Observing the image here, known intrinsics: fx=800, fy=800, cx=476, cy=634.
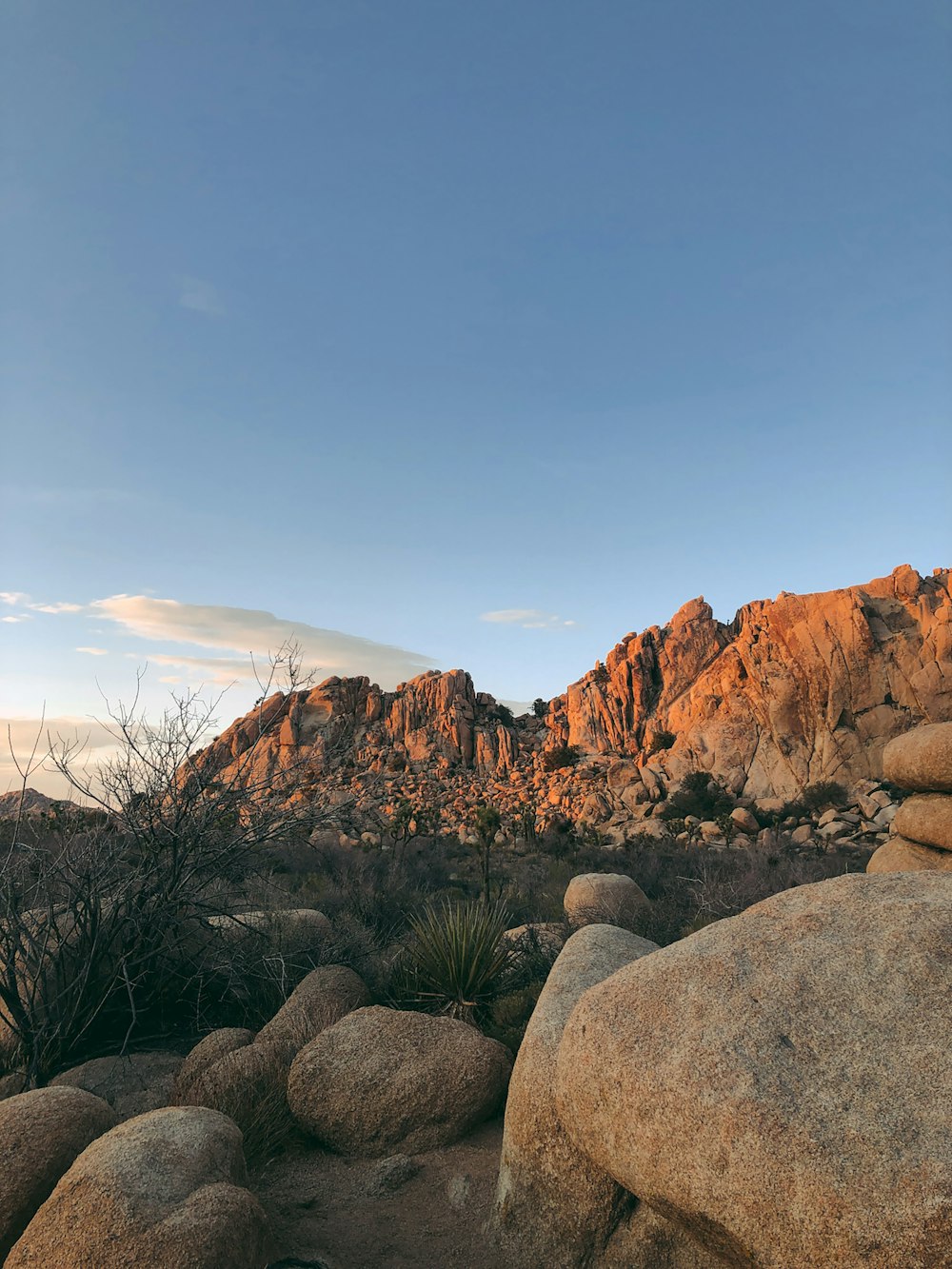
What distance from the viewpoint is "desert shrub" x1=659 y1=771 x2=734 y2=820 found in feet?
118

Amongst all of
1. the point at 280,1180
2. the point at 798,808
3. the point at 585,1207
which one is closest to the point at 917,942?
the point at 585,1207

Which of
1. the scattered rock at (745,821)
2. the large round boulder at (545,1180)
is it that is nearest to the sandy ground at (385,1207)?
the large round boulder at (545,1180)

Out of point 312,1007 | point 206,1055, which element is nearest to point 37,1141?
point 206,1055

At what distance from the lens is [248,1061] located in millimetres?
6719

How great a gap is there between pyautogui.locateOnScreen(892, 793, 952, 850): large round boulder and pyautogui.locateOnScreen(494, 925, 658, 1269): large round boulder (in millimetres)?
7208

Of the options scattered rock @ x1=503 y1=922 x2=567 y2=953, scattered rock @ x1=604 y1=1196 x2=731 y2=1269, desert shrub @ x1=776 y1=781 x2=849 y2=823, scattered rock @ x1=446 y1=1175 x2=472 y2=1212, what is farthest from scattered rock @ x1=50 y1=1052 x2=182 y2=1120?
desert shrub @ x1=776 y1=781 x2=849 y2=823

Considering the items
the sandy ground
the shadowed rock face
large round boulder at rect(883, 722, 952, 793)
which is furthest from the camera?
the shadowed rock face

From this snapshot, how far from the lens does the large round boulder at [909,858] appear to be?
1047 centimetres

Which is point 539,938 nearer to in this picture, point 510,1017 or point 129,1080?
point 510,1017

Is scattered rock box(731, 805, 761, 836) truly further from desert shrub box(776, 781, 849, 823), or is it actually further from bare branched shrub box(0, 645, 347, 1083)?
bare branched shrub box(0, 645, 347, 1083)

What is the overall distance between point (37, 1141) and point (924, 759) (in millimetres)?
10248

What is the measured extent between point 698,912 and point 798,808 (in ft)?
81.7

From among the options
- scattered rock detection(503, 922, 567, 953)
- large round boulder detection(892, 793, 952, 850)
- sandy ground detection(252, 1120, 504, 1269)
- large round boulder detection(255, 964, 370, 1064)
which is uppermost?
large round boulder detection(892, 793, 952, 850)

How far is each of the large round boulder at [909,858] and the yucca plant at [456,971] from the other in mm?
5206
